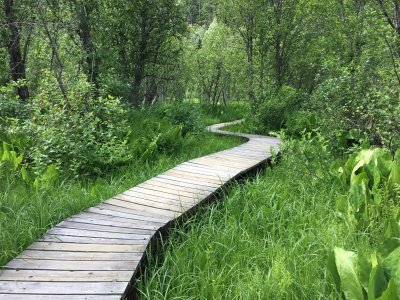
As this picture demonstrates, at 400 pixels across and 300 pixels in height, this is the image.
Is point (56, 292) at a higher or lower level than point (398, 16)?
lower

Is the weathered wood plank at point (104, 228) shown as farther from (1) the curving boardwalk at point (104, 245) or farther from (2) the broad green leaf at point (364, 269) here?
(2) the broad green leaf at point (364, 269)

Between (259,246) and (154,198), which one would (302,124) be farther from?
(259,246)

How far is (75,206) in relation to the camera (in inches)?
156

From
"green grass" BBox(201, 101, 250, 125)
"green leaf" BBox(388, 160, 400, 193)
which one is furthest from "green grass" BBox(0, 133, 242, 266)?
"green grass" BBox(201, 101, 250, 125)

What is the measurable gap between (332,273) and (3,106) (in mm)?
6957

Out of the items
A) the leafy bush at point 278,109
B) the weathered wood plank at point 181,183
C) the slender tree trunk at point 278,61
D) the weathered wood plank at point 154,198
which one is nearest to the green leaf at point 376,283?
the weathered wood plank at point 154,198

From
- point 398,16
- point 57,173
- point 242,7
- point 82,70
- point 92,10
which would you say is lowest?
point 57,173

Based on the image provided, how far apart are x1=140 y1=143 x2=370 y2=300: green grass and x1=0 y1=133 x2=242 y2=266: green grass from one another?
3.59ft

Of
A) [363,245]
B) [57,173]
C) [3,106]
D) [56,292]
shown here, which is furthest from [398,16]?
[3,106]

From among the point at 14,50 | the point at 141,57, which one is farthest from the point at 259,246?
the point at 14,50

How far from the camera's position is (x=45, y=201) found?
397 cm

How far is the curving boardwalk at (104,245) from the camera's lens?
246 cm

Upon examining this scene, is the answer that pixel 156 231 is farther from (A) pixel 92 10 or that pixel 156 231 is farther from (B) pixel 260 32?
(B) pixel 260 32

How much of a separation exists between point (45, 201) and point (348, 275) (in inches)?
117
